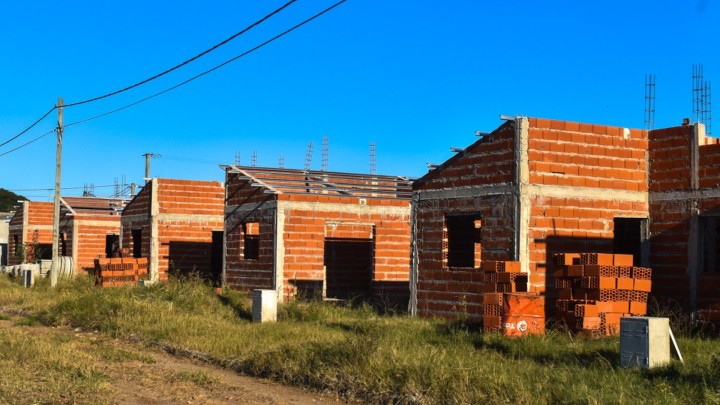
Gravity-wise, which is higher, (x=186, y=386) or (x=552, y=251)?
(x=552, y=251)

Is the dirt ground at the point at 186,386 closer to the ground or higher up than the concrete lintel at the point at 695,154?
closer to the ground

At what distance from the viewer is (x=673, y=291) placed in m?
14.3

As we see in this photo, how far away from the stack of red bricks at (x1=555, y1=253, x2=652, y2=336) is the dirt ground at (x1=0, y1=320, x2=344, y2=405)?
5374 mm

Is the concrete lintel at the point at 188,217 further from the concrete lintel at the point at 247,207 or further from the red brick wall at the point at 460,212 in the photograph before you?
the red brick wall at the point at 460,212

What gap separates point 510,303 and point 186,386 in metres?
5.47

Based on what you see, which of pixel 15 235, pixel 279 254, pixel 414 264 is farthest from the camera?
pixel 15 235

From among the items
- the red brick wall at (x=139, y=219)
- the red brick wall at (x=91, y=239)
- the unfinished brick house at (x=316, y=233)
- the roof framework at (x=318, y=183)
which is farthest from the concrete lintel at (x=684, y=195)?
the red brick wall at (x=91, y=239)

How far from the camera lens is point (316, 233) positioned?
20609mm

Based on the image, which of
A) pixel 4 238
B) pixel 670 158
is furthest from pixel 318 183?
pixel 4 238

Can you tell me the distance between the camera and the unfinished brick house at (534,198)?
14203 millimetres

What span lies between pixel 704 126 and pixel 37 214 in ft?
110

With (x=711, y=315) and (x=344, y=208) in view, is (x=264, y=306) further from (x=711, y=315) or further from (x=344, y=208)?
(x=711, y=315)

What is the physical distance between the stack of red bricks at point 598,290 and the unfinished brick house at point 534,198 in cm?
86

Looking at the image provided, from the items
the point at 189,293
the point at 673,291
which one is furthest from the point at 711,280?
the point at 189,293
